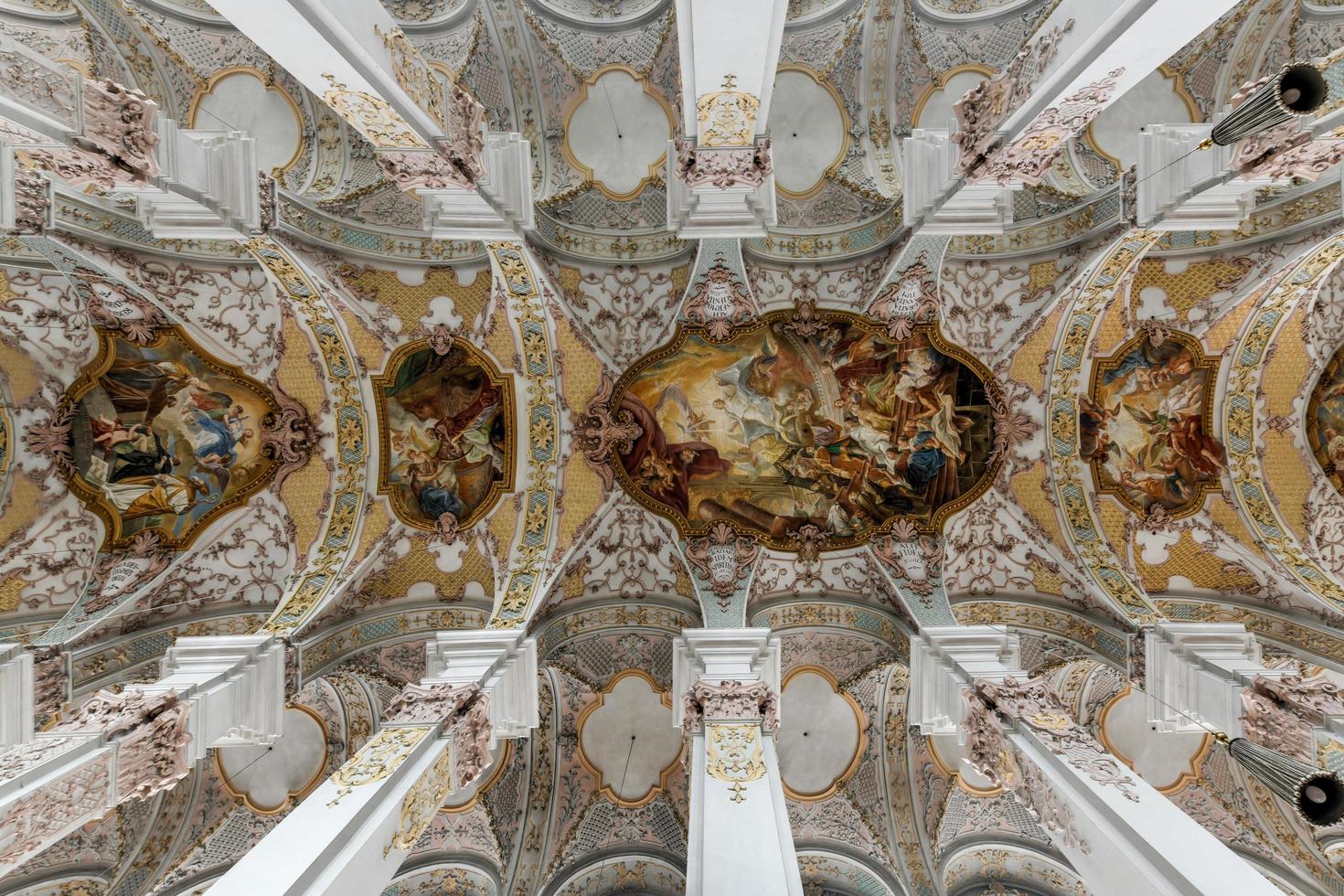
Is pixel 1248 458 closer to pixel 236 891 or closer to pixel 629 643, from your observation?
pixel 629 643

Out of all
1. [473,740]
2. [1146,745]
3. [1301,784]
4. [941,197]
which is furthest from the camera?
[1146,745]

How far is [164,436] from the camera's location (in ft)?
29.0

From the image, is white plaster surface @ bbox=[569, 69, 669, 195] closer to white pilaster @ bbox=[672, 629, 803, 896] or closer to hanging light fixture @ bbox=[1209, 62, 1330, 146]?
white pilaster @ bbox=[672, 629, 803, 896]

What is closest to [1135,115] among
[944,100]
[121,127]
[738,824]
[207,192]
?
[944,100]

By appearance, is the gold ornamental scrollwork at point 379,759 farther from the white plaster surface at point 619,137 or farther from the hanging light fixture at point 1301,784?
the white plaster surface at point 619,137

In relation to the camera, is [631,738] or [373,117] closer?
[373,117]

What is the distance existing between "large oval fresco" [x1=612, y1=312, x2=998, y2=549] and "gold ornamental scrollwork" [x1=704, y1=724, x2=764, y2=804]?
9.49 ft

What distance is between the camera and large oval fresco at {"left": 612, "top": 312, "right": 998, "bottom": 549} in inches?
360

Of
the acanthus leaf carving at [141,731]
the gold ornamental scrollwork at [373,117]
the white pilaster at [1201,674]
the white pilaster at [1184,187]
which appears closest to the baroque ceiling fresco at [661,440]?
the white pilaster at [1184,187]

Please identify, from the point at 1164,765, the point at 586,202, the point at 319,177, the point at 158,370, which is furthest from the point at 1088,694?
the point at 158,370

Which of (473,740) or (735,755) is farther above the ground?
(473,740)

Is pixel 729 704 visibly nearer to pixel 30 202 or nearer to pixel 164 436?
pixel 164 436

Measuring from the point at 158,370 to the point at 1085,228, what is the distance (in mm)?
11374

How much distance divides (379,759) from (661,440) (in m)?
4.95
